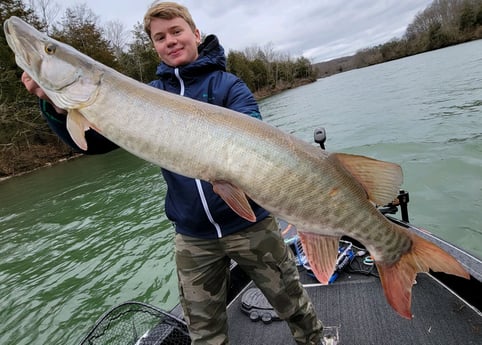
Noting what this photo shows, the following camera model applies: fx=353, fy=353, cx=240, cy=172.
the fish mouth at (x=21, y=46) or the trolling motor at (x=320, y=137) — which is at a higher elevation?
the fish mouth at (x=21, y=46)

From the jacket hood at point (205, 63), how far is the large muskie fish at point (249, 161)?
1.37 ft

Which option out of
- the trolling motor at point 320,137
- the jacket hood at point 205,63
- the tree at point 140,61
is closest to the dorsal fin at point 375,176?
the jacket hood at point 205,63

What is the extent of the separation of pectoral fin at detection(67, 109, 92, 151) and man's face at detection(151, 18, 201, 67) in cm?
73

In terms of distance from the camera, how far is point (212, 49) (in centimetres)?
247

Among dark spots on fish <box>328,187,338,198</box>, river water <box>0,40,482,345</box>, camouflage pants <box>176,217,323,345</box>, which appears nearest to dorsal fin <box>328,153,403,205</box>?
dark spots on fish <box>328,187,338,198</box>

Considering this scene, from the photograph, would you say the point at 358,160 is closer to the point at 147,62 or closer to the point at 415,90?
A: the point at 415,90

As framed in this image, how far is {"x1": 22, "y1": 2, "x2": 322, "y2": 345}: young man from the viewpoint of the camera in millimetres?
2199

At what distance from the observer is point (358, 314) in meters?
3.04

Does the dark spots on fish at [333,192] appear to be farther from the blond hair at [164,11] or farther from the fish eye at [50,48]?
the fish eye at [50,48]

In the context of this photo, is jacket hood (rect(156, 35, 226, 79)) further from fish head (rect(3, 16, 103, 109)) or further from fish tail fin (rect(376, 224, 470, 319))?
fish tail fin (rect(376, 224, 470, 319))

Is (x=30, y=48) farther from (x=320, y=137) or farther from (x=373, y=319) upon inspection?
(x=373, y=319)

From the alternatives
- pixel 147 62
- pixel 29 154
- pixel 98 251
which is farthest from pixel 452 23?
pixel 98 251

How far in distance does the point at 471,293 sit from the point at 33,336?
5.45m

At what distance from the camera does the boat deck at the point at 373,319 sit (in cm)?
264
